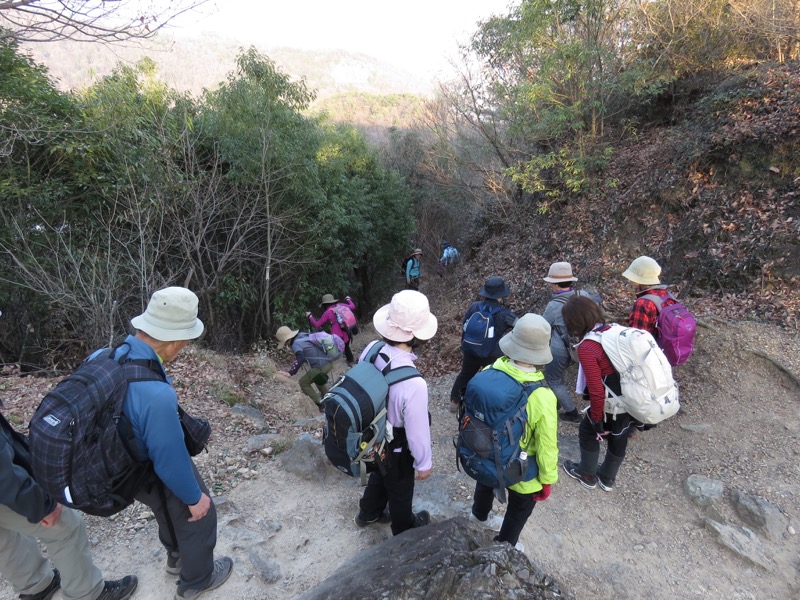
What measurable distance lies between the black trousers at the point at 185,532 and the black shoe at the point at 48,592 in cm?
67

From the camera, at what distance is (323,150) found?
1193 cm

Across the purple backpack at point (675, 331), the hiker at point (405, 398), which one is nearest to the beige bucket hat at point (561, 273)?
the purple backpack at point (675, 331)

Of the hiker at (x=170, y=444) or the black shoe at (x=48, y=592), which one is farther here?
the black shoe at (x=48, y=592)

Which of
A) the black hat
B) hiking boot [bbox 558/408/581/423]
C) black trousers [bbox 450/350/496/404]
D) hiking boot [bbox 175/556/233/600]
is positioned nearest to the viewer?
hiking boot [bbox 175/556/233/600]

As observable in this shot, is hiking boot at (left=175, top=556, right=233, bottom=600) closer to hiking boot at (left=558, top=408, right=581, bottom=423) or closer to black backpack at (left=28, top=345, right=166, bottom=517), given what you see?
black backpack at (left=28, top=345, right=166, bottom=517)

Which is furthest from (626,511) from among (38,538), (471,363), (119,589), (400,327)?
(38,538)

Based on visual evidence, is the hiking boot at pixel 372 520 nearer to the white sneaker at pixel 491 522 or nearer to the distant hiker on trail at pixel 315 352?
the white sneaker at pixel 491 522

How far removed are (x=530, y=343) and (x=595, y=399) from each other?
1106mm

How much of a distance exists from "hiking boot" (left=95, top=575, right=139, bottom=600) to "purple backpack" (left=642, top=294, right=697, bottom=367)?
174 inches

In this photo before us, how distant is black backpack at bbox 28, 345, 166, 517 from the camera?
5.49ft

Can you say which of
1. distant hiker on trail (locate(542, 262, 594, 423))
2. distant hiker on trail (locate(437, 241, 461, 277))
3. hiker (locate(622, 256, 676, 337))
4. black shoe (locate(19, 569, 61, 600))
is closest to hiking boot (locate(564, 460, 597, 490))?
distant hiker on trail (locate(542, 262, 594, 423))

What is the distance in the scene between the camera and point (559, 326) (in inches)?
171

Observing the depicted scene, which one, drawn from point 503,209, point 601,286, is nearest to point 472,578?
point 601,286

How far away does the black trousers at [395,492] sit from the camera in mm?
2454
